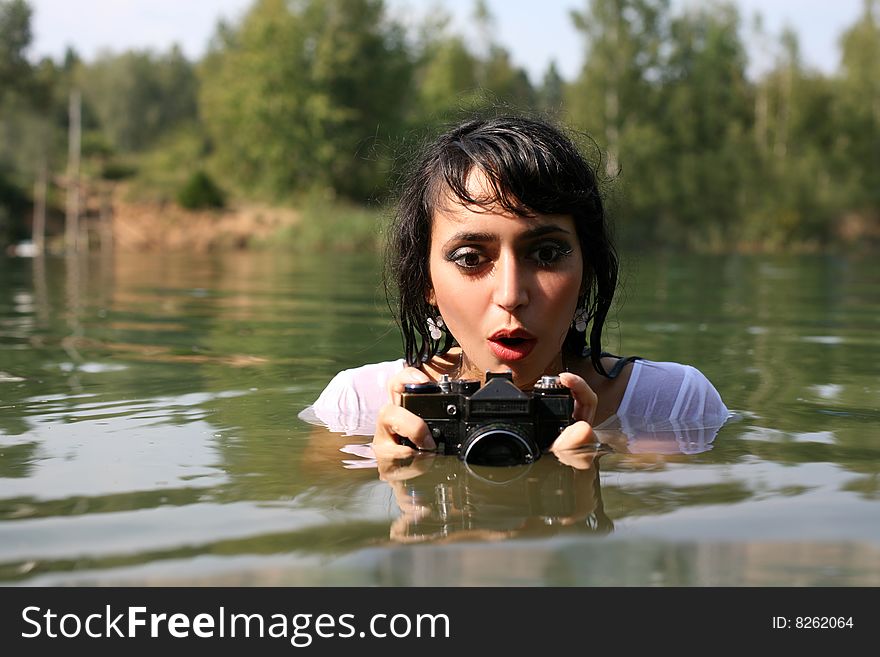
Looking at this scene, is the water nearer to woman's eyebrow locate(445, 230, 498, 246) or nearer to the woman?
the woman

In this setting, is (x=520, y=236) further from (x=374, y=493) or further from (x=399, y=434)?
(x=374, y=493)

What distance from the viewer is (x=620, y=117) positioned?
4288 centimetres

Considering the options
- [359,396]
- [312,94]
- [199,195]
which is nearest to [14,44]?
[199,195]

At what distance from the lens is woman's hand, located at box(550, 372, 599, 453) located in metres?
2.90

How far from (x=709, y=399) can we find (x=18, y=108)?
45892 mm

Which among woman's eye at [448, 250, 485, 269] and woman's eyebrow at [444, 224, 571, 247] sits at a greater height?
woman's eyebrow at [444, 224, 571, 247]

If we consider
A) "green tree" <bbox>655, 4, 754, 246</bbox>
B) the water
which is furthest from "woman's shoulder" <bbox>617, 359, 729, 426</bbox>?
"green tree" <bbox>655, 4, 754, 246</bbox>

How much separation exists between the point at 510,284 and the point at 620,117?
41.2 metres

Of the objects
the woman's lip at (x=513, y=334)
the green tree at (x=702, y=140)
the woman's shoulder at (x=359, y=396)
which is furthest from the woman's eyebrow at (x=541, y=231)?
the green tree at (x=702, y=140)

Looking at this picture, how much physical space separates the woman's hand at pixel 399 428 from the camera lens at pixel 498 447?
12cm

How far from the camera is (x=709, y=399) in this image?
387cm

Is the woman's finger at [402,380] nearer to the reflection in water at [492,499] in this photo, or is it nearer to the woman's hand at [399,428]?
the woman's hand at [399,428]

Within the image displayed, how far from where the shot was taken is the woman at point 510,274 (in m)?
3.10
